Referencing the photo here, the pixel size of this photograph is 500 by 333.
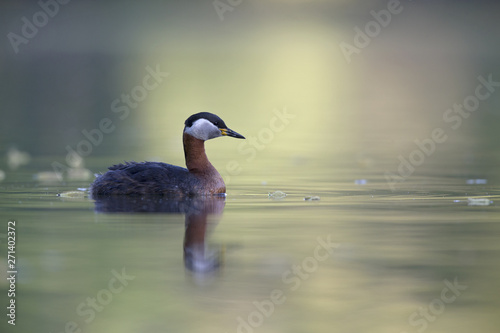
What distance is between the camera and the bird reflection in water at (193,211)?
309 inches

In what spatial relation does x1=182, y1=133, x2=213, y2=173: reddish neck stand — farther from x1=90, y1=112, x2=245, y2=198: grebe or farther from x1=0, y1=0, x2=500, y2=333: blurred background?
x1=0, y1=0, x2=500, y2=333: blurred background

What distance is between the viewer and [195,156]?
1227 centimetres

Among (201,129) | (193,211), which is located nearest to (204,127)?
(201,129)

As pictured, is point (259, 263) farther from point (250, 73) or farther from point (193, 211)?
point (250, 73)

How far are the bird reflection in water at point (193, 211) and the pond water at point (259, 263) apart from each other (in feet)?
0.07

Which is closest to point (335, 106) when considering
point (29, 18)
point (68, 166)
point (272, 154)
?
point (272, 154)

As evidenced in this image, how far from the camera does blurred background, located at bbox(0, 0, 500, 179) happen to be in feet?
69.5

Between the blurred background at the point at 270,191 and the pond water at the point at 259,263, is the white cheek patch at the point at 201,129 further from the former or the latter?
the pond water at the point at 259,263

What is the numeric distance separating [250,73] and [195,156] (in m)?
35.7

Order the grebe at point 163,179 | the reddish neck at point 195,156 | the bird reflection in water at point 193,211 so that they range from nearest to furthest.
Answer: the bird reflection in water at point 193,211, the grebe at point 163,179, the reddish neck at point 195,156

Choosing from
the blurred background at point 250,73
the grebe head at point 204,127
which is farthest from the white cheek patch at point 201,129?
the blurred background at point 250,73

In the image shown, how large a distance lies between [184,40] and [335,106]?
149ft

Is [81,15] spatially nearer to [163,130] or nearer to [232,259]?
[163,130]

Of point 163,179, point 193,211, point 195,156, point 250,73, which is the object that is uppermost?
point 250,73
